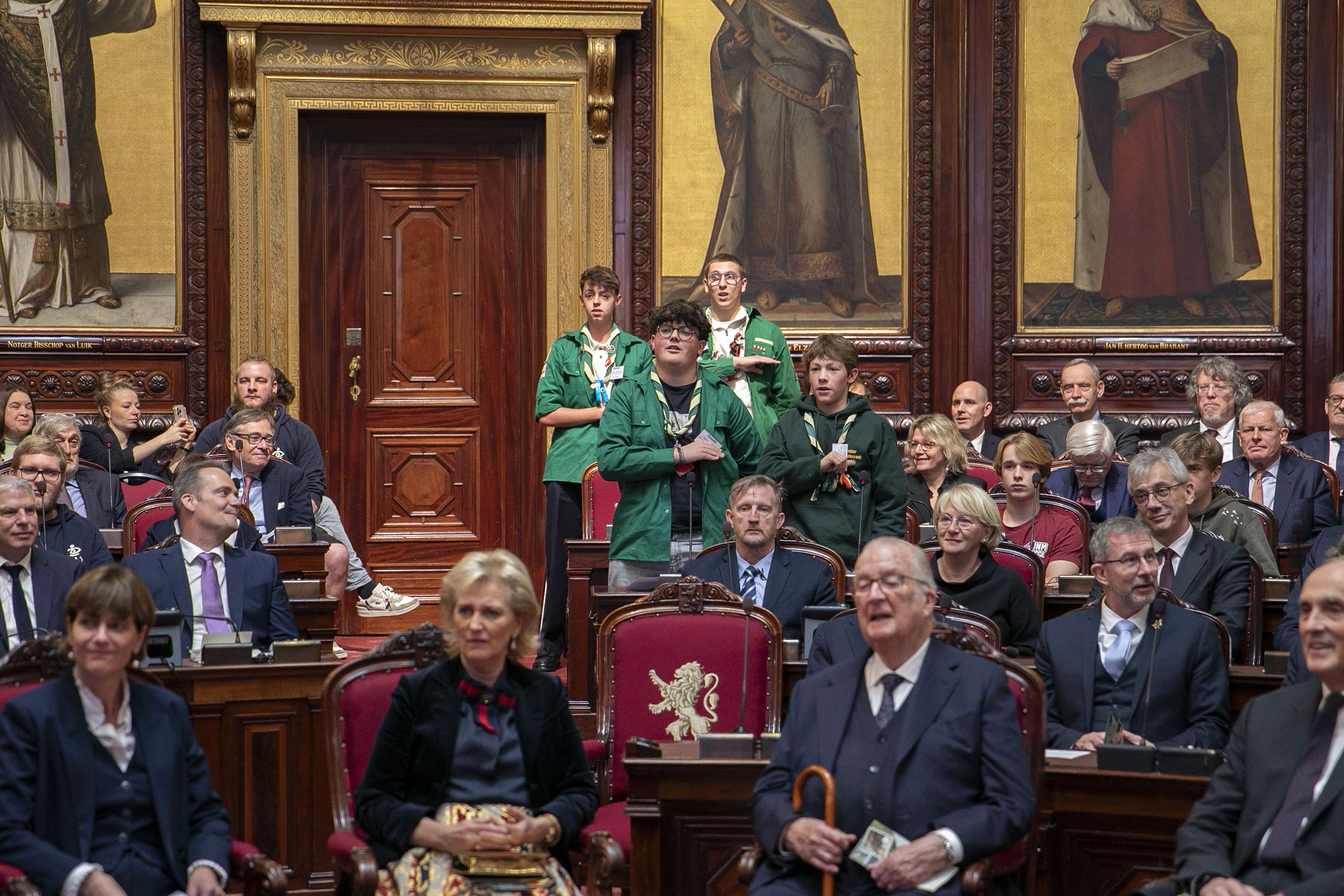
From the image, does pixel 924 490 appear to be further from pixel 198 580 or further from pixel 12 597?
pixel 12 597

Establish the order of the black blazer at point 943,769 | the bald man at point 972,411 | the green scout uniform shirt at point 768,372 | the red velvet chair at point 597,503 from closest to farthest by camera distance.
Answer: the black blazer at point 943,769 → the green scout uniform shirt at point 768,372 → the red velvet chair at point 597,503 → the bald man at point 972,411

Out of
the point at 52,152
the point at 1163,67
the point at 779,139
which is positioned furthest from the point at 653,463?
the point at 1163,67

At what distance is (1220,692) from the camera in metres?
4.09

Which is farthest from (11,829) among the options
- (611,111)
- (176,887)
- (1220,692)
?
(611,111)

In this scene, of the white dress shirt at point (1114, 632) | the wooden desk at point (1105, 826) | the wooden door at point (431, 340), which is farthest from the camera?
the wooden door at point (431, 340)

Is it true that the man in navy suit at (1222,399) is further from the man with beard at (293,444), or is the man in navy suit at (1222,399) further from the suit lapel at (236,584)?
the suit lapel at (236,584)

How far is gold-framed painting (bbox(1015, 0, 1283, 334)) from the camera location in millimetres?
8258

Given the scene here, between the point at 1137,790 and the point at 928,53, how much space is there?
5632 millimetres

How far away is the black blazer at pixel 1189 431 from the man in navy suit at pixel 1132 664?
8.89ft

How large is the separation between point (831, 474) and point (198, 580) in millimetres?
2299

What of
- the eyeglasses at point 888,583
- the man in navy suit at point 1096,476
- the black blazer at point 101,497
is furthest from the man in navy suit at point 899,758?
the black blazer at point 101,497

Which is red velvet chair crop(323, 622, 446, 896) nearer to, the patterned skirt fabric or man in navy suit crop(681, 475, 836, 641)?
the patterned skirt fabric

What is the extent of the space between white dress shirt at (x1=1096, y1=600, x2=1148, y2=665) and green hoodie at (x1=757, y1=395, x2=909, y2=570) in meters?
1.34

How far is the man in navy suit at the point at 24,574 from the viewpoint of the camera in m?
4.56
